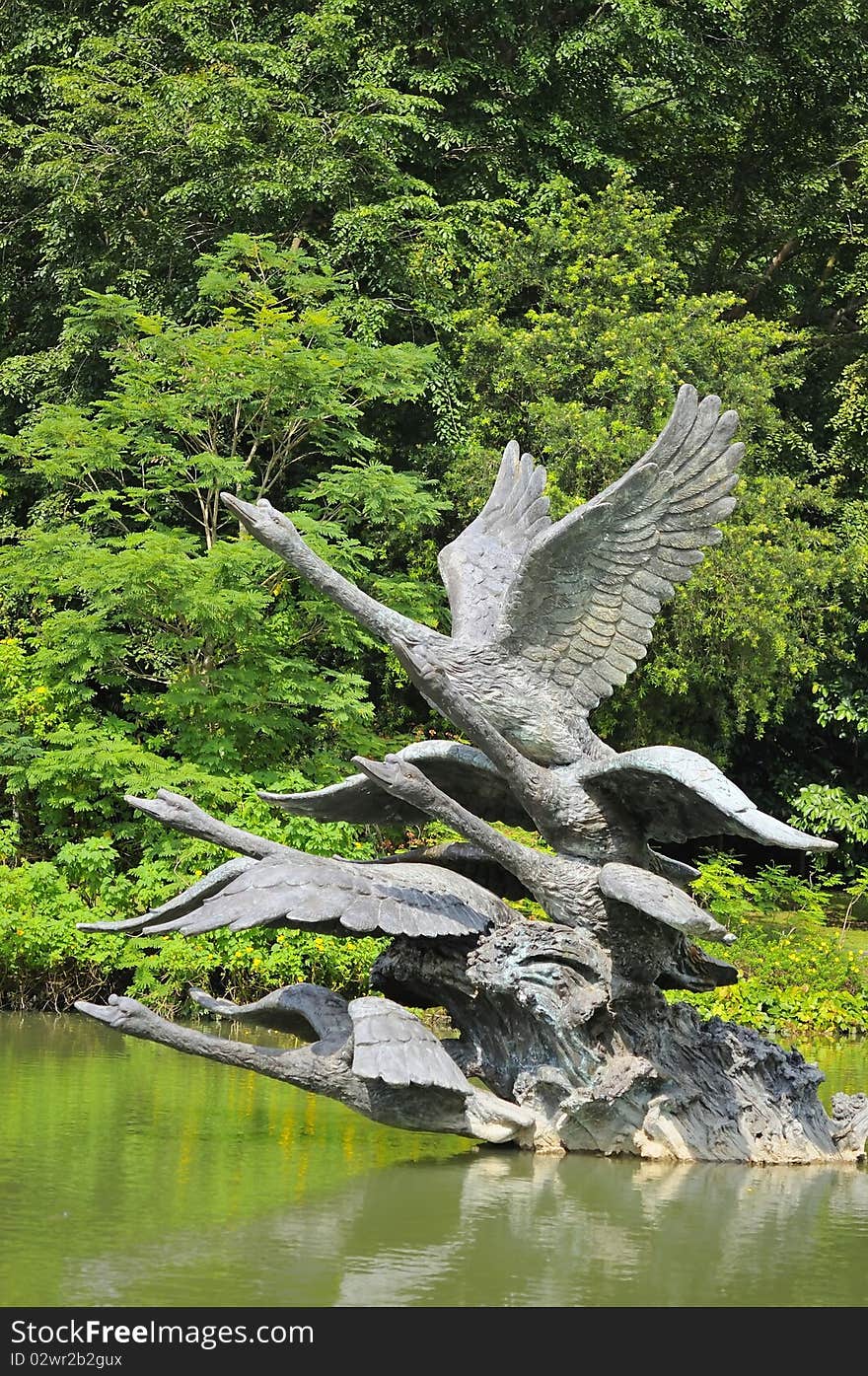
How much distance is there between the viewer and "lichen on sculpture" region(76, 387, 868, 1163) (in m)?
6.22

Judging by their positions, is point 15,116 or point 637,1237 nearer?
point 637,1237

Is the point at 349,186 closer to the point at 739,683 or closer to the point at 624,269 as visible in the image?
the point at 624,269

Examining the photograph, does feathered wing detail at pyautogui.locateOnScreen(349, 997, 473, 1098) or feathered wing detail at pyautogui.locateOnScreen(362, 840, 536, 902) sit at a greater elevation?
feathered wing detail at pyautogui.locateOnScreen(362, 840, 536, 902)

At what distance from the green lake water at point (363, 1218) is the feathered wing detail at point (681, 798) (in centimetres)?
132

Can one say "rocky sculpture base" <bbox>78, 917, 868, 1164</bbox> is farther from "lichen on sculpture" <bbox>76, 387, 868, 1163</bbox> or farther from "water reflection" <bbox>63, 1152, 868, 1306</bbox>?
"water reflection" <bbox>63, 1152, 868, 1306</bbox>

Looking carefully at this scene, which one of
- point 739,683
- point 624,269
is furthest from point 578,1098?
point 624,269

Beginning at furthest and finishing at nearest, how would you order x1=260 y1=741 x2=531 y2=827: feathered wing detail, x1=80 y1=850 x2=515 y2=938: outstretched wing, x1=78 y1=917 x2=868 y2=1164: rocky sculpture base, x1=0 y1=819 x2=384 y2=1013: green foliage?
x1=0 y1=819 x2=384 y2=1013: green foliage → x1=260 y1=741 x2=531 y2=827: feathered wing detail → x1=78 y1=917 x2=868 y2=1164: rocky sculpture base → x1=80 y1=850 x2=515 y2=938: outstretched wing

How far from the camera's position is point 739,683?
13.5 meters

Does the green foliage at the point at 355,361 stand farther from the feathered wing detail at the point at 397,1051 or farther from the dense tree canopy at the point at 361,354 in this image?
the feathered wing detail at the point at 397,1051

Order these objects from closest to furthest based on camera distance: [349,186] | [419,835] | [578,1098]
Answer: [578,1098] < [419,835] < [349,186]

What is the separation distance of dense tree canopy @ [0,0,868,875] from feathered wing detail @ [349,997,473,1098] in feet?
18.2

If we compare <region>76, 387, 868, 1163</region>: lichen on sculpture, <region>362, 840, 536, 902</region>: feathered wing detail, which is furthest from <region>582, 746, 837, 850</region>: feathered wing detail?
<region>362, 840, 536, 902</region>: feathered wing detail
